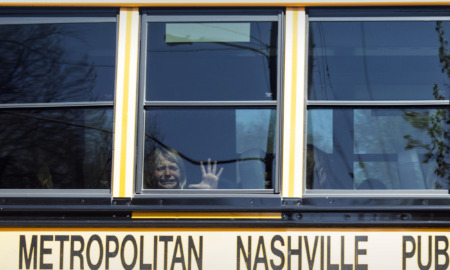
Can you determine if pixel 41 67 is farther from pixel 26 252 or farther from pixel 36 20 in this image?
pixel 26 252

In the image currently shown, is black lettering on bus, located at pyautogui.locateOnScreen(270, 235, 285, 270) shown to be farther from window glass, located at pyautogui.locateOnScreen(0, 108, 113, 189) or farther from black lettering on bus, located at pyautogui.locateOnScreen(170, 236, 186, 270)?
window glass, located at pyautogui.locateOnScreen(0, 108, 113, 189)

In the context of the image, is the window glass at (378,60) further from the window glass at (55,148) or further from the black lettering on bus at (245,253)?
the window glass at (55,148)

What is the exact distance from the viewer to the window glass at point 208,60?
343 cm

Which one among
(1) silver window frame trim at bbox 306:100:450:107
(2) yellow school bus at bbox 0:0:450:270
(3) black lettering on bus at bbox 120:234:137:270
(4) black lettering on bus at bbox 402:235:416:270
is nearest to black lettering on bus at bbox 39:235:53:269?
(2) yellow school bus at bbox 0:0:450:270

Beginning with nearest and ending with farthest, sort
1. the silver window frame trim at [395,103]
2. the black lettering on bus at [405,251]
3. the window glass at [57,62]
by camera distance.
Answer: the black lettering on bus at [405,251] → the silver window frame trim at [395,103] → the window glass at [57,62]

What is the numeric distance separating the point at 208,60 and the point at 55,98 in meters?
0.77

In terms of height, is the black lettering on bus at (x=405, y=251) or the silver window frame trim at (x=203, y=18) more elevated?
the silver window frame trim at (x=203, y=18)

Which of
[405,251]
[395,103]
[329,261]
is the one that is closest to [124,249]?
[329,261]

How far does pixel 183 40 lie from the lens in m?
3.48

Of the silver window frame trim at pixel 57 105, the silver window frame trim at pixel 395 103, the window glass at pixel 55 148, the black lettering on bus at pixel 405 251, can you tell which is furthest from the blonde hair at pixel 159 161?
the black lettering on bus at pixel 405 251

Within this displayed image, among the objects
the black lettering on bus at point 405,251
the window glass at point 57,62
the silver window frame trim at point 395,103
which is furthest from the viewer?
the window glass at point 57,62

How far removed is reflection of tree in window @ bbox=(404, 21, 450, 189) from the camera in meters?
3.37

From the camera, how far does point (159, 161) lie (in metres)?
3.42

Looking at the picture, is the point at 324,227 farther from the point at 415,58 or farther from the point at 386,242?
the point at 415,58
